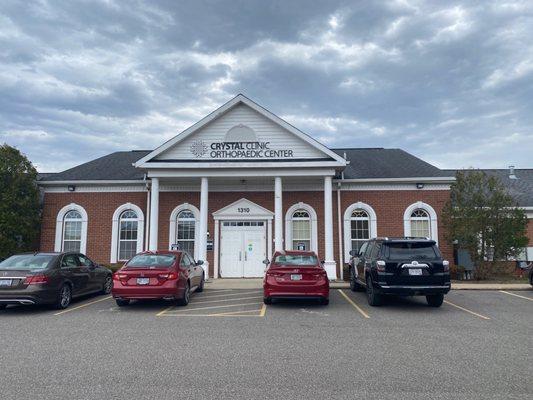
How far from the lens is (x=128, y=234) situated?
1958 centimetres

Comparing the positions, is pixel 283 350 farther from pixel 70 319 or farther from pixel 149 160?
pixel 149 160

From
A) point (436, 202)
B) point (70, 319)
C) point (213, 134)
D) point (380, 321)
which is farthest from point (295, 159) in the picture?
point (70, 319)

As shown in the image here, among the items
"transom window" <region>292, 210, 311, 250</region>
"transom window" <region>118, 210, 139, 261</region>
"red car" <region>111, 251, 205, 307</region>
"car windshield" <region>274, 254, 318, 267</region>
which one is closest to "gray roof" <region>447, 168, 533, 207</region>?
"transom window" <region>292, 210, 311, 250</region>

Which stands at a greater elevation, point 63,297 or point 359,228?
point 359,228

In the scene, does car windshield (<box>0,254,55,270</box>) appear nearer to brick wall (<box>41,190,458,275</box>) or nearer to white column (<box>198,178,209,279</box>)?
white column (<box>198,178,209,279</box>)

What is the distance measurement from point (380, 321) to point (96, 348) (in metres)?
5.78

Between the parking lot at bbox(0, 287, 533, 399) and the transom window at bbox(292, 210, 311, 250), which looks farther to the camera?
the transom window at bbox(292, 210, 311, 250)

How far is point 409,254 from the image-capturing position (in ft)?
34.3

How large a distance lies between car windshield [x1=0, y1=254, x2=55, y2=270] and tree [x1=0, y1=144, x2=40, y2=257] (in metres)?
7.45

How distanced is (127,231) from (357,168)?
11.7m

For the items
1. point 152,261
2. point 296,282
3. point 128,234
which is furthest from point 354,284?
point 128,234

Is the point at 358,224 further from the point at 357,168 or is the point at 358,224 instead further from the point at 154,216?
the point at 154,216

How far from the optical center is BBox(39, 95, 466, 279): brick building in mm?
17719

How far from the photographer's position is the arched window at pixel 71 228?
63.9ft
